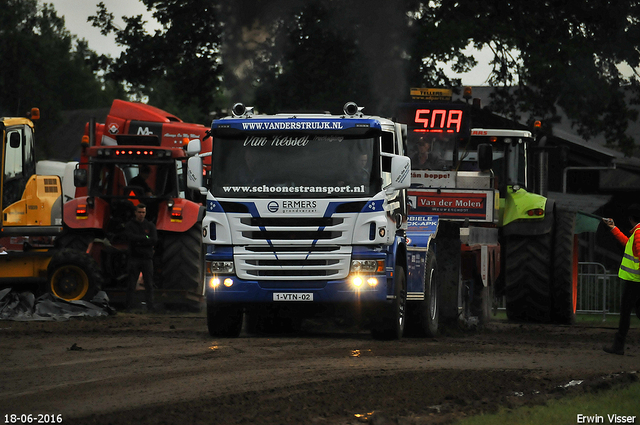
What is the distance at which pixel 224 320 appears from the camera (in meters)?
13.7

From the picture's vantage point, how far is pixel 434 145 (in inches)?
663

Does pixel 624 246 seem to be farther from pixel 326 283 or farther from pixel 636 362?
pixel 326 283

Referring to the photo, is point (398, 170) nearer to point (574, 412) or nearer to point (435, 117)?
point (435, 117)

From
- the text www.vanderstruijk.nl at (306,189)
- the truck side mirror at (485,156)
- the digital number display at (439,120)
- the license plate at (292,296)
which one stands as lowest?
the license plate at (292,296)

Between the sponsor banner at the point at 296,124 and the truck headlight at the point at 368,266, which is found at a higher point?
the sponsor banner at the point at 296,124

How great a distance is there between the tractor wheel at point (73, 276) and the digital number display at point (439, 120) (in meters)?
5.64

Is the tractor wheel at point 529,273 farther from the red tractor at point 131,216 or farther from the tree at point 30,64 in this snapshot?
the tree at point 30,64

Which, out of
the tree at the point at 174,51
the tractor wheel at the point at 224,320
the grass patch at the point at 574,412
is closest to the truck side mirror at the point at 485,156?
the tractor wheel at the point at 224,320

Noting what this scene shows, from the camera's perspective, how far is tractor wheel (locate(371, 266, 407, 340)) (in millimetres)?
13156

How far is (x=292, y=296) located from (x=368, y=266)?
38.9 inches

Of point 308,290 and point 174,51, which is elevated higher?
point 174,51

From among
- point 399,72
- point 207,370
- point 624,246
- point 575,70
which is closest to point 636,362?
point 624,246

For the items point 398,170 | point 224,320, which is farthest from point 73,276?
point 398,170

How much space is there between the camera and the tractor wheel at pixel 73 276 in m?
17.1
